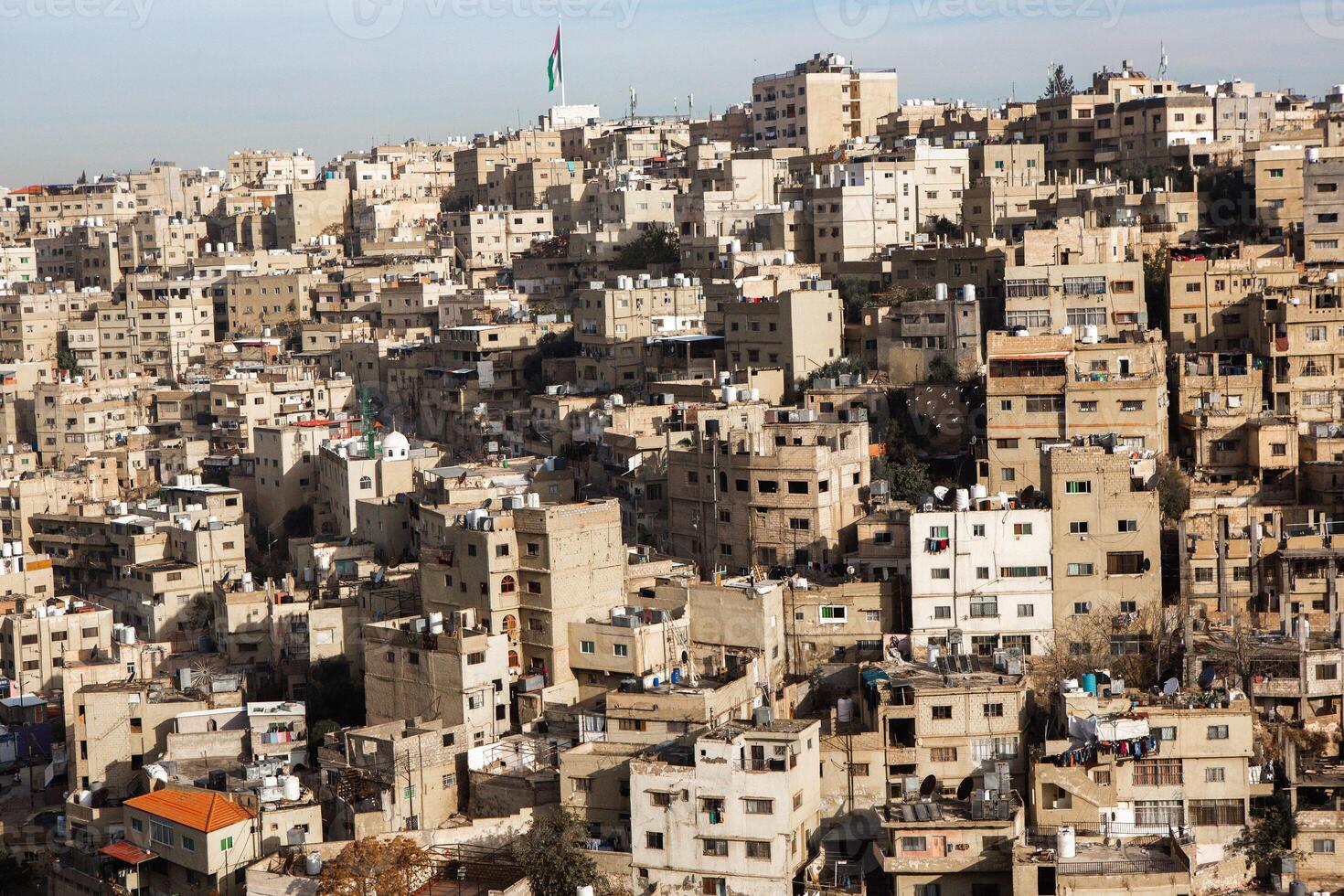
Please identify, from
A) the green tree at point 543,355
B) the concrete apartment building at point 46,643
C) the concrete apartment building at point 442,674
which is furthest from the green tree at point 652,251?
the concrete apartment building at point 442,674

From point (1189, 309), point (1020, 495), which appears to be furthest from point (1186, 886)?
point (1189, 309)

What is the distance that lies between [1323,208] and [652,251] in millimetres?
15528

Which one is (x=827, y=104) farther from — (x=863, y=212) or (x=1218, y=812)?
(x=1218, y=812)

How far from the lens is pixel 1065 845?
18844mm

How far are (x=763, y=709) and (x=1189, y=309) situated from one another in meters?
13.4

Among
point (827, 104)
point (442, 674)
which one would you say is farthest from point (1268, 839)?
point (827, 104)

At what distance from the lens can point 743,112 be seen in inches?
2405

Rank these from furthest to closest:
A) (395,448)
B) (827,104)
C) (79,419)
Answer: (827,104), (79,419), (395,448)

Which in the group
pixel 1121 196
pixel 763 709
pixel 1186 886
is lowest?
pixel 1186 886

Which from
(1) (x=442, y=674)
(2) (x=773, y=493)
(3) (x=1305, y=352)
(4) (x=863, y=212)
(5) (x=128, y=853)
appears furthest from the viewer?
(4) (x=863, y=212)

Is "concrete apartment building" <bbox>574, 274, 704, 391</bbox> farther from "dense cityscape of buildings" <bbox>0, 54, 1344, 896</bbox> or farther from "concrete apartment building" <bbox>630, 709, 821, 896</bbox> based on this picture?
"concrete apartment building" <bbox>630, 709, 821, 896</bbox>

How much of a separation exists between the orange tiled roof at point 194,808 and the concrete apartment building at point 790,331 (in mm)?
14061

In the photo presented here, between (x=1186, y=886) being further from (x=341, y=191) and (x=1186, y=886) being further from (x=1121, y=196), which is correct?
(x=341, y=191)

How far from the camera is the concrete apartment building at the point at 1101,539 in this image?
78.0 feet
